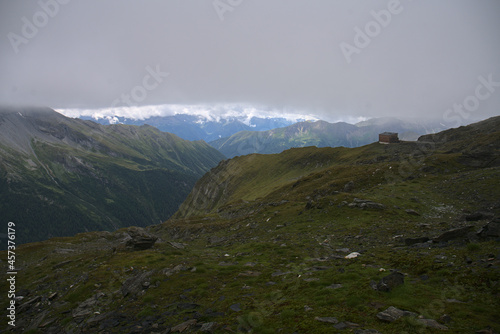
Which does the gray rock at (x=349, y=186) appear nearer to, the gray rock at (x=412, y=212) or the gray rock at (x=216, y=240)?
the gray rock at (x=412, y=212)

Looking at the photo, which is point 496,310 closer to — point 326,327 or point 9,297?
point 326,327

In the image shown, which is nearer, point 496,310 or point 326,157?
point 496,310

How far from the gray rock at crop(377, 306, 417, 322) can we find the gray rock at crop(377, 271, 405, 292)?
7.15 ft

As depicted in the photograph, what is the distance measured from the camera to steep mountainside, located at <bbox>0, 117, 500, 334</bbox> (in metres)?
10.7

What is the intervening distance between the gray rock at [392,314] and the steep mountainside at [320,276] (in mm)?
46

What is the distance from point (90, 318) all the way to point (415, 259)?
21.8 meters

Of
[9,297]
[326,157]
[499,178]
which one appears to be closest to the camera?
[9,297]

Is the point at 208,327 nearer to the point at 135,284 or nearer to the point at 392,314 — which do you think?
the point at 392,314

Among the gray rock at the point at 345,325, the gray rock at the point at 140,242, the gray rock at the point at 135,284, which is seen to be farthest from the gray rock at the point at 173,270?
the gray rock at the point at 345,325

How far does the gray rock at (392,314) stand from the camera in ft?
31.9

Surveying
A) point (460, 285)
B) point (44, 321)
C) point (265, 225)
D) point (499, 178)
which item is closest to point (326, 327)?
point (460, 285)

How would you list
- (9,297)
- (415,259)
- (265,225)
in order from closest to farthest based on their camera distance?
(415,259)
(9,297)
(265,225)

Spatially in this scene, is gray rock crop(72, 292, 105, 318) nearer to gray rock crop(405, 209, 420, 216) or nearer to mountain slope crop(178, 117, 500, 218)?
gray rock crop(405, 209, 420, 216)

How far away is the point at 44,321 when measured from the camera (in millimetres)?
18250
